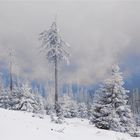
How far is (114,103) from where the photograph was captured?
105 feet

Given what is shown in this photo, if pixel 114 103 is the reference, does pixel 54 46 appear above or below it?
above

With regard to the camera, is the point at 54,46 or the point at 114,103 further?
the point at 54,46

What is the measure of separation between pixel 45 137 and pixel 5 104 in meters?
48.6

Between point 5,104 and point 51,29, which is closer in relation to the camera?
point 51,29

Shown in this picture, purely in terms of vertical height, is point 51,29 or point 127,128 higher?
point 51,29

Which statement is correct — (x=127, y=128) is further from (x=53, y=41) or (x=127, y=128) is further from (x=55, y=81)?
(x=53, y=41)

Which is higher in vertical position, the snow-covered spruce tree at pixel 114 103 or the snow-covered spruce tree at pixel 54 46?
the snow-covered spruce tree at pixel 54 46

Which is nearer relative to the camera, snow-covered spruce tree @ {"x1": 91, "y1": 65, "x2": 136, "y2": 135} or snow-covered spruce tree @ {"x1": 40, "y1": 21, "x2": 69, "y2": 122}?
snow-covered spruce tree @ {"x1": 91, "y1": 65, "x2": 136, "y2": 135}

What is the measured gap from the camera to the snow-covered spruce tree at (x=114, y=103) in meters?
30.3

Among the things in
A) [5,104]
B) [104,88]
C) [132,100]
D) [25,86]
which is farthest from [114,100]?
[132,100]

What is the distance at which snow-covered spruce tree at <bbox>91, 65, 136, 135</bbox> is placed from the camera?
30.3 m

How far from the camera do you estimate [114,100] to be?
31578 millimetres

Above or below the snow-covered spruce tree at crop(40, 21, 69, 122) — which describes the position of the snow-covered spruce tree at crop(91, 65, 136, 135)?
below

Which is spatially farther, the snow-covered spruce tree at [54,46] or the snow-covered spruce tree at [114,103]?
the snow-covered spruce tree at [54,46]
